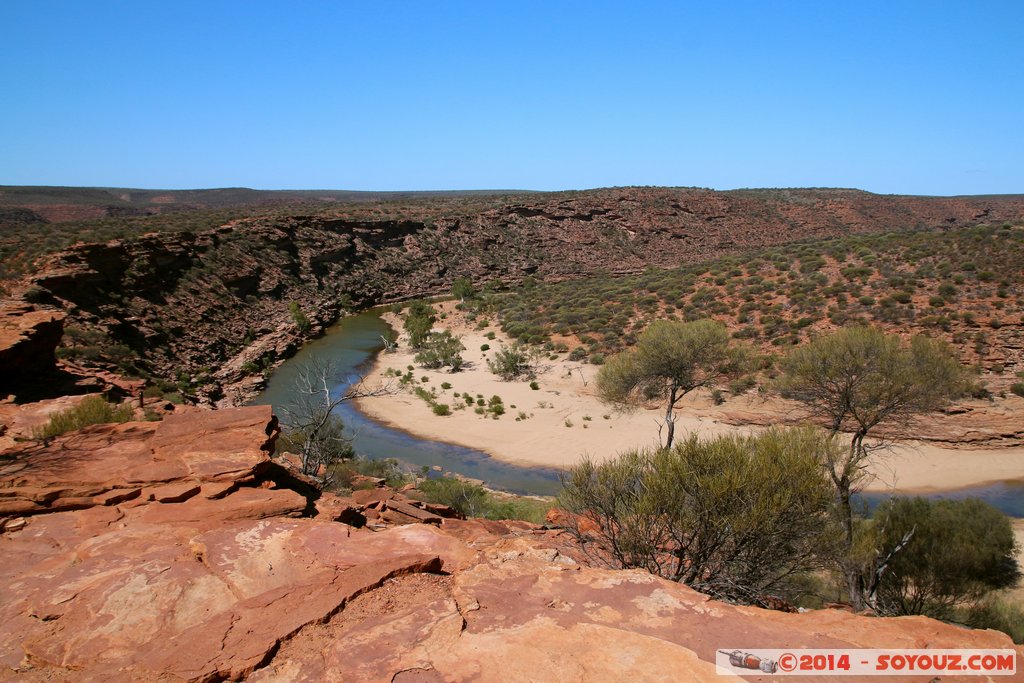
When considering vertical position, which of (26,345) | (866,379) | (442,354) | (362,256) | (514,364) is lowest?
(442,354)

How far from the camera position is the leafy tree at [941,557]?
10734 mm

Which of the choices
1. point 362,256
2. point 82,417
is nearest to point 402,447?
point 82,417

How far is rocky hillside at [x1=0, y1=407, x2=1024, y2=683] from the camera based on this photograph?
4.31 metres

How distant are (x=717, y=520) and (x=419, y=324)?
30293 millimetres

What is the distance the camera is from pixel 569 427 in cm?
2288

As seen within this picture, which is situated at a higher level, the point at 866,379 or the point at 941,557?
the point at 866,379

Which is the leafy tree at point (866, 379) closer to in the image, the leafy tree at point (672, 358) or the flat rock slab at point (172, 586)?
the leafy tree at point (672, 358)

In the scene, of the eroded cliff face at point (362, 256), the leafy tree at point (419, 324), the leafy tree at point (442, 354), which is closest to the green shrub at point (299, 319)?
the eroded cliff face at point (362, 256)

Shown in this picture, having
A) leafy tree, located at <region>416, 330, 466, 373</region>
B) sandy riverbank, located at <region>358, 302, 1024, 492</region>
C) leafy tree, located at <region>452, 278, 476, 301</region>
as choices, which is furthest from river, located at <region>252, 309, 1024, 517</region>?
leafy tree, located at <region>452, 278, 476, 301</region>

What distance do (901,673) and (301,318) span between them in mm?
40160

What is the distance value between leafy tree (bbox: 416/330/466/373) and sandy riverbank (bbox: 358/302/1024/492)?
26.4 inches

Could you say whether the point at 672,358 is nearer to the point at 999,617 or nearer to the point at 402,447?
the point at 999,617

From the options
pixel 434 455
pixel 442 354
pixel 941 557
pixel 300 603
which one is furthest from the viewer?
pixel 442 354

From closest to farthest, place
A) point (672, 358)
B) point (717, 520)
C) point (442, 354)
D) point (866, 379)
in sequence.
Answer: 1. point (717, 520)
2. point (866, 379)
3. point (672, 358)
4. point (442, 354)
